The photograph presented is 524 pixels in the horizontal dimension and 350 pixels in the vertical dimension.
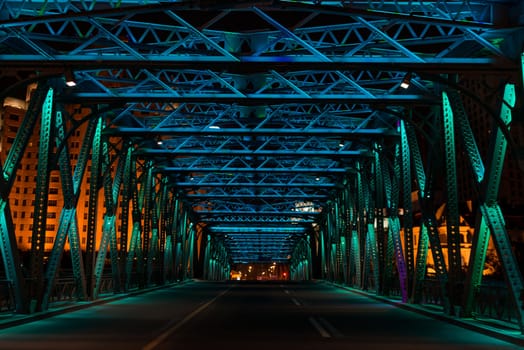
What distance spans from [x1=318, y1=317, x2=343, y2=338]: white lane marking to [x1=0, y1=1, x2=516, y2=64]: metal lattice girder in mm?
6836

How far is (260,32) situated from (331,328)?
8.53m

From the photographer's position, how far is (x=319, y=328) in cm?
1378

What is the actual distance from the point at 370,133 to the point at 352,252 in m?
14.2

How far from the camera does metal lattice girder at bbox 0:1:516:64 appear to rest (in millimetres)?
13797

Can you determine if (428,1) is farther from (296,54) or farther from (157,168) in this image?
(157,168)

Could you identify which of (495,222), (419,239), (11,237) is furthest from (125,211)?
(495,222)

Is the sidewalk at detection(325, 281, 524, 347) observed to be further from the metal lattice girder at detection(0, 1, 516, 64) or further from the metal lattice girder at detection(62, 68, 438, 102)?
the metal lattice girder at detection(62, 68, 438, 102)

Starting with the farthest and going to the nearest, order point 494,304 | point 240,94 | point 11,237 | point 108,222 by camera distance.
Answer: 1. point 108,222
2. point 240,94
3. point 11,237
4. point 494,304

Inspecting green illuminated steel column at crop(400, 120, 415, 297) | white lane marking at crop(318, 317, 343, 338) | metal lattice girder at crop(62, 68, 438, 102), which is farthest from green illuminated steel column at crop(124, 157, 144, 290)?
white lane marking at crop(318, 317, 343, 338)

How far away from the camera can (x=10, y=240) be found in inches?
620

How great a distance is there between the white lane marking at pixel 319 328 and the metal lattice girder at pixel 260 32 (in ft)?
22.4

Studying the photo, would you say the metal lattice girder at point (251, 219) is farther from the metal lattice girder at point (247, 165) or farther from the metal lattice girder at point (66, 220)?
the metal lattice girder at point (66, 220)

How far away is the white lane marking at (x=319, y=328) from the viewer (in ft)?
40.6

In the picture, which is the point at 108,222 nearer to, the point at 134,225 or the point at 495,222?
the point at 134,225
